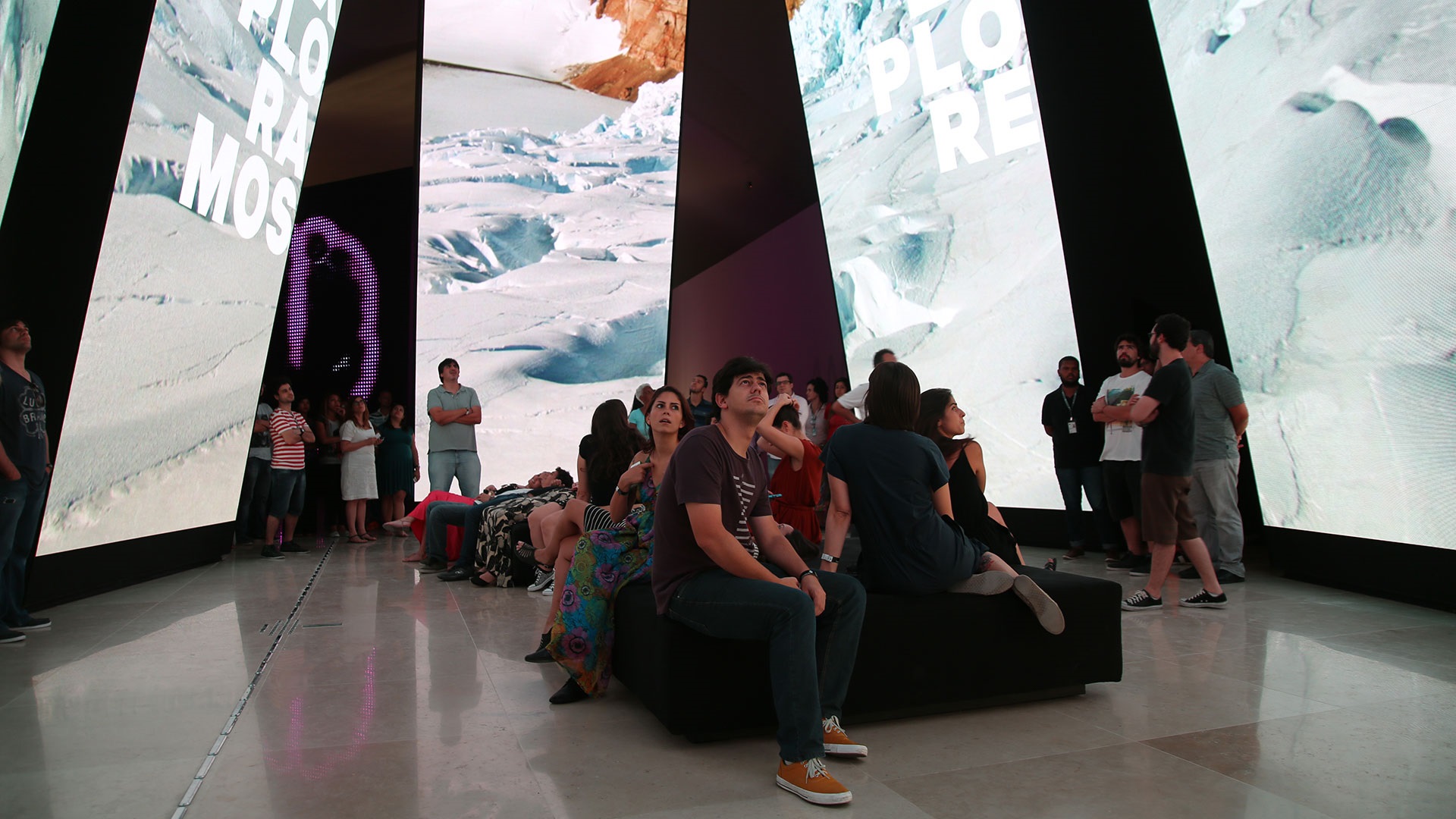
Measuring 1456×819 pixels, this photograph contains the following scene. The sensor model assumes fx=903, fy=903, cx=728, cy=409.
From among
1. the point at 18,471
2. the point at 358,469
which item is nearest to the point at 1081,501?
the point at 18,471

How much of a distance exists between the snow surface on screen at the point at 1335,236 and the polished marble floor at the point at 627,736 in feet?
2.83

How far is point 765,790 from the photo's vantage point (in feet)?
7.07

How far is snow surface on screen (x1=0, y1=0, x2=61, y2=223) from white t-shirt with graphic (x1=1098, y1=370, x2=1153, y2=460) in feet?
19.3

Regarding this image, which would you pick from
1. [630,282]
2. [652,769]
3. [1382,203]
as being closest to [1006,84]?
[1382,203]

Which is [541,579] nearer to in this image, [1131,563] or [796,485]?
[796,485]

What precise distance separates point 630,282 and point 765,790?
893cm

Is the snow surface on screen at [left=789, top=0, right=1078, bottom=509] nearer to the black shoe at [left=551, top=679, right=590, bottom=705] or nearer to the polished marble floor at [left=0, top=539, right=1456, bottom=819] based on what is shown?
the polished marble floor at [left=0, top=539, right=1456, bottom=819]

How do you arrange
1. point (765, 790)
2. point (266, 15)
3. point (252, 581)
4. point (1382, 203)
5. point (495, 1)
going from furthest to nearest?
point (495, 1)
point (266, 15)
point (252, 581)
point (1382, 203)
point (765, 790)

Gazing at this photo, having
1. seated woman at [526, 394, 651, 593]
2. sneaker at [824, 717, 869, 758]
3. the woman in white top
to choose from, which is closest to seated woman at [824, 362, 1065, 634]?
sneaker at [824, 717, 869, 758]

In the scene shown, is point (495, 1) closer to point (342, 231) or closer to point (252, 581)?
point (342, 231)

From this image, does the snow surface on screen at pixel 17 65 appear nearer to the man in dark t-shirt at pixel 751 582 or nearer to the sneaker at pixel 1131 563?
the man in dark t-shirt at pixel 751 582

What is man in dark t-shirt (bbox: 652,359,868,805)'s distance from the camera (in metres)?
2.21

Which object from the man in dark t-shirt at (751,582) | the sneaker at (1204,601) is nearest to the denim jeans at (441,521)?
A: the man in dark t-shirt at (751,582)

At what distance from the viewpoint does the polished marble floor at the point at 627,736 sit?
2070 millimetres
